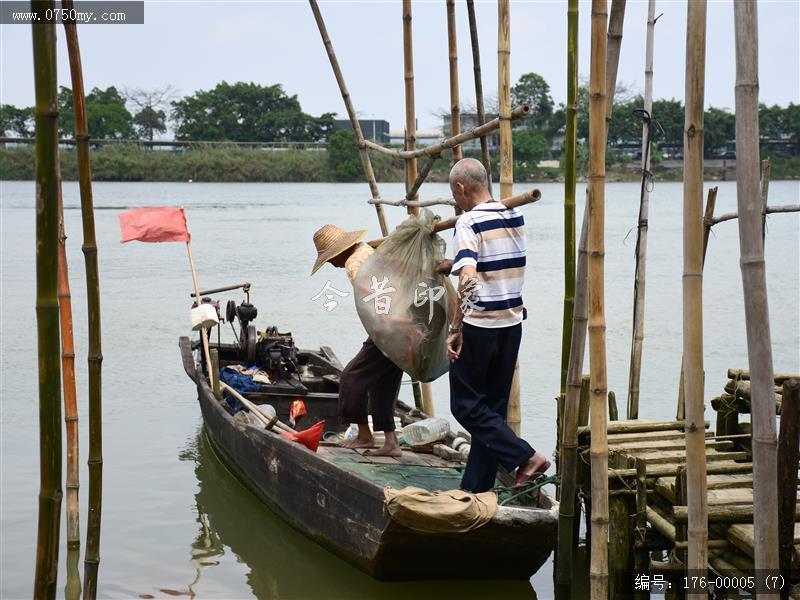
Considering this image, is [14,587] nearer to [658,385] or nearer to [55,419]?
[55,419]

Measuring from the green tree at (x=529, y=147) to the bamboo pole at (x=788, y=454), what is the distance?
165ft

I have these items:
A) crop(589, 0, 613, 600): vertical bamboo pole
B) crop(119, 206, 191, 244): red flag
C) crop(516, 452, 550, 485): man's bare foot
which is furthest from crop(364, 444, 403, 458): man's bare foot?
crop(119, 206, 191, 244): red flag

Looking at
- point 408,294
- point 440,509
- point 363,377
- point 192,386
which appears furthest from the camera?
point 192,386

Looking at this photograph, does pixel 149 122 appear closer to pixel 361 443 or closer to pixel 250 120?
pixel 250 120

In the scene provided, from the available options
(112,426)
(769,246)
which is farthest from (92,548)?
(769,246)

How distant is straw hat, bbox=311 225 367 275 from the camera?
18.8 ft

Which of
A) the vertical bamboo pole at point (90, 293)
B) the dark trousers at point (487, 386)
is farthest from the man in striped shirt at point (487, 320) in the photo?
the vertical bamboo pole at point (90, 293)

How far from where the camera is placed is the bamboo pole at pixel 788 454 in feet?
12.5

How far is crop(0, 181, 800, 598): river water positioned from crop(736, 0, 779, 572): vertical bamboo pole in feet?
7.62

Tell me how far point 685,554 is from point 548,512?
2.01 ft

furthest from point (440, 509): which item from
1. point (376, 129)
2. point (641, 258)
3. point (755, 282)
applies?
point (376, 129)

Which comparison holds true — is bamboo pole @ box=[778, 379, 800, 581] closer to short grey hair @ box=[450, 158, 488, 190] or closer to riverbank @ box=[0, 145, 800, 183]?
short grey hair @ box=[450, 158, 488, 190]

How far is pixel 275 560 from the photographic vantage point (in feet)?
20.7

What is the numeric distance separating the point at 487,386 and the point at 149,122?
222ft
